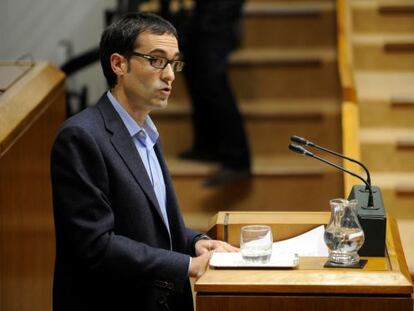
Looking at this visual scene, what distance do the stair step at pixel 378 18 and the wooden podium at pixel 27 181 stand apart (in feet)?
8.19

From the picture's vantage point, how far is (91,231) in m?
2.10

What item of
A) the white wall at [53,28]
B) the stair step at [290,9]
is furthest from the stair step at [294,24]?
the white wall at [53,28]

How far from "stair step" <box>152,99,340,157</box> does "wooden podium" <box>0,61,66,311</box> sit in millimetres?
1567

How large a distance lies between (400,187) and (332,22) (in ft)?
4.61

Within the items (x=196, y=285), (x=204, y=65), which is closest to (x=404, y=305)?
(x=196, y=285)

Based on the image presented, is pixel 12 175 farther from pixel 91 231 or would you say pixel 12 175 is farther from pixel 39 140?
pixel 91 231

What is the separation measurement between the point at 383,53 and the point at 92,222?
3.69 metres

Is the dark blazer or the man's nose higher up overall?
the man's nose

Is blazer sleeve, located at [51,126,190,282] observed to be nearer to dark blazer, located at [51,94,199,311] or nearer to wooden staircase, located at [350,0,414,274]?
dark blazer, located at [51,94,199,311]

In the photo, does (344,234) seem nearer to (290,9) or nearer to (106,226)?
(106,226)

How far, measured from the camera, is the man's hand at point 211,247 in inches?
93.6

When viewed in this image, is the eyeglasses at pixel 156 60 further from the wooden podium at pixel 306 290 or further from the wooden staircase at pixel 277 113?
the wooden staircase at pixel 277 113

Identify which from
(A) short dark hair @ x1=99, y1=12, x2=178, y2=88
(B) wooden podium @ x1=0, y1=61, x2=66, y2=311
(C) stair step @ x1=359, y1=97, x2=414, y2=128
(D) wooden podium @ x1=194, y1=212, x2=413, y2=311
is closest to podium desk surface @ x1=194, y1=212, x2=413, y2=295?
(D) wooden podium @ x1=194, y1=212, x2=413, y2=311

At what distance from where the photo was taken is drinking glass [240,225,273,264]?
2.15 meters
